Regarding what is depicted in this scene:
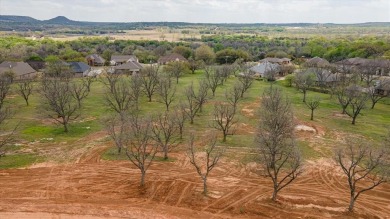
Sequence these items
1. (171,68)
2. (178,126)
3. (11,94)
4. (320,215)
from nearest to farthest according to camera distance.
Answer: (320,215) → (178,126) → (11,94) → (171,68)

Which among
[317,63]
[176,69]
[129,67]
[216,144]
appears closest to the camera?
[216,144]

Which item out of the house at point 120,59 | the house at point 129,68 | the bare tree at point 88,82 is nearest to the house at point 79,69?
the bare tree at point 88,82

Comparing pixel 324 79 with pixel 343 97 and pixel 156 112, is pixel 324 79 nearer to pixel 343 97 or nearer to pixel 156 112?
pixel 343 97

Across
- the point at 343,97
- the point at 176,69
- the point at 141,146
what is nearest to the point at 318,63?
the point at 343,97

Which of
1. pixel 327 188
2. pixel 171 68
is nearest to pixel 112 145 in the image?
pixel 327 188

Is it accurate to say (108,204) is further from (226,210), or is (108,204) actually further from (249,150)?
(249,150)

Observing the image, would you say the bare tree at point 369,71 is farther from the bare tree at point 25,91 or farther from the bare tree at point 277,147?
the bare tree at point 25,91
